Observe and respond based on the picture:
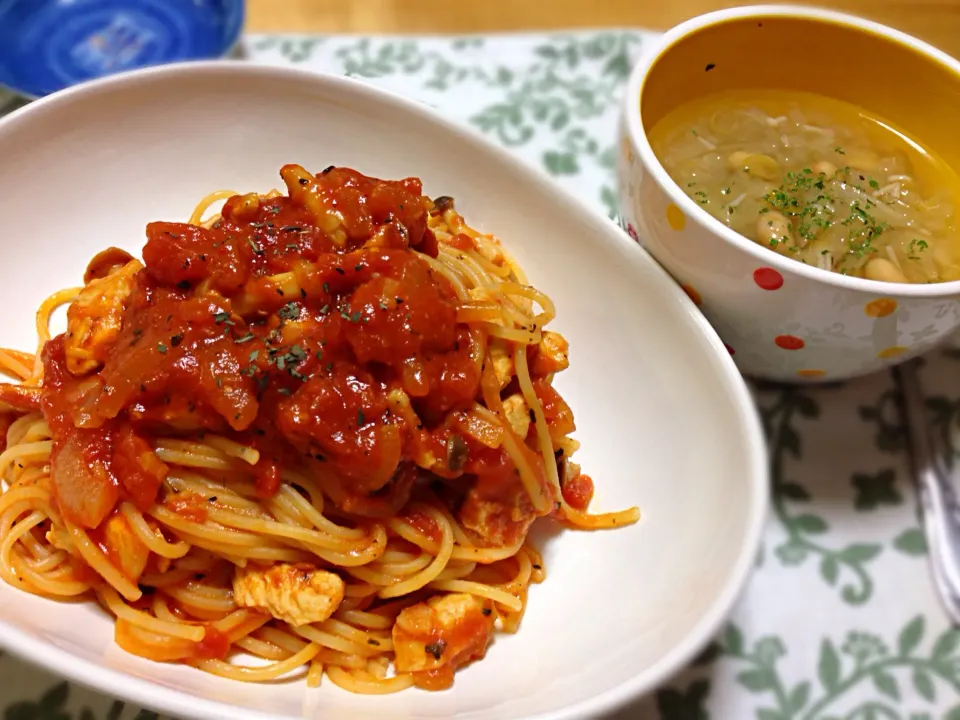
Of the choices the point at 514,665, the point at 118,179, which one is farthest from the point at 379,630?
the point at 118,179

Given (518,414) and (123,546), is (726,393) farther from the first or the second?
(123,546)

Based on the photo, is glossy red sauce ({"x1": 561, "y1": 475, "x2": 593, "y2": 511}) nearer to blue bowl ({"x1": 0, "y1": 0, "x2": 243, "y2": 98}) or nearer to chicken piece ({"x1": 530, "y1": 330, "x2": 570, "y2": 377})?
chicken piece ({"x1": 530, "y1": 330, "x2": 570, "y2": 377})

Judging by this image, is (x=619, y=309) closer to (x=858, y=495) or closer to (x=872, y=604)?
(x=858, y=495)

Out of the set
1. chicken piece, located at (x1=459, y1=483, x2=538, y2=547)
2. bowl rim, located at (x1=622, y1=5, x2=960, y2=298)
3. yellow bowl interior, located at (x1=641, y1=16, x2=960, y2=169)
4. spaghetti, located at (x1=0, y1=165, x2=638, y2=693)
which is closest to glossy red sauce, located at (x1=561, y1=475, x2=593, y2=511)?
spaghetti, located at (x1=0, y1=165, x2=638, y2=693)

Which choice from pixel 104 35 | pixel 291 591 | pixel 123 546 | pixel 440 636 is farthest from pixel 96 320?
pixel 104 35

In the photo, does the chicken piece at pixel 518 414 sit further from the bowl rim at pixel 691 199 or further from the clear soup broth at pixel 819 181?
the clear soup broth at pixel 819 181

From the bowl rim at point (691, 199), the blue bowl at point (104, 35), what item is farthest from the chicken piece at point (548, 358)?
the blue bowl at point (104, 35)
